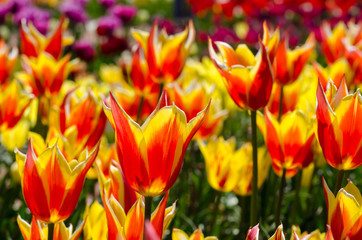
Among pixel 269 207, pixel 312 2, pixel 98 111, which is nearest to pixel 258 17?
pixel 312 2

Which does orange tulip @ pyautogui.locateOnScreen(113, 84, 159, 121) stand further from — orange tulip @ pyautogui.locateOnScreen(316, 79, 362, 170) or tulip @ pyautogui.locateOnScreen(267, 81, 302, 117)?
orange tulip @ pyautogui.locateOnScreen(316, 79, 362, 170)

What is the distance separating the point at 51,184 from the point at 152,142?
19 centimetres

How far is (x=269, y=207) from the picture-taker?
173 centimetres

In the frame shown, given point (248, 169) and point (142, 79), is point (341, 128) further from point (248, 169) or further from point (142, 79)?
point (142, 79)

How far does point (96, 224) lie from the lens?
966 mm

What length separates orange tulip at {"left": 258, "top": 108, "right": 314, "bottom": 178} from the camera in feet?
3.80

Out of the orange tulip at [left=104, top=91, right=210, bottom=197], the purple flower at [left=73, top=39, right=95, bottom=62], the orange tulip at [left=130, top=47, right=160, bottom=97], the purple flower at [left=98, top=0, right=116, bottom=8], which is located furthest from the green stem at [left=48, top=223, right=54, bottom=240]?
the purple flower at [left=98, top=0, right=116, bottom=8]

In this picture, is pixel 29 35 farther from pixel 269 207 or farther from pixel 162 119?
pixel 162 119

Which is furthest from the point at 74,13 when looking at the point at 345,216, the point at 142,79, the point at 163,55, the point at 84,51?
the point at 345,216

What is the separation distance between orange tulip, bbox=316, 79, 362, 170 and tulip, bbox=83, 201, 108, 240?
40 cm

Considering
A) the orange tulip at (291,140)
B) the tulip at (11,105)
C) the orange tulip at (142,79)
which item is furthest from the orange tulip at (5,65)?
the orange tulip at (291,140)

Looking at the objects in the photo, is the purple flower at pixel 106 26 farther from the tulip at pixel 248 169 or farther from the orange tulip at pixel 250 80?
the orange tulip at pixel 250 80

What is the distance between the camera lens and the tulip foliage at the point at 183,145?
796 millimetres

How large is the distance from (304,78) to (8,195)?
1252 mm
